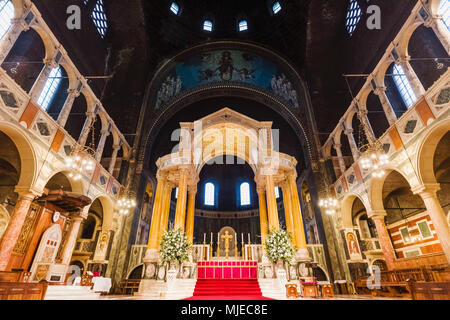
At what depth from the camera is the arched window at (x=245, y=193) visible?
25656mm

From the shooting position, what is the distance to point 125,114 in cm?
1806

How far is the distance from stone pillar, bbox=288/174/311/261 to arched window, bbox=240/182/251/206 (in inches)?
435

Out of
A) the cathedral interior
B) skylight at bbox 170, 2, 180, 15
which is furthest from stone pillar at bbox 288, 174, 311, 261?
skylight at bbox 170, 2, 180, 15

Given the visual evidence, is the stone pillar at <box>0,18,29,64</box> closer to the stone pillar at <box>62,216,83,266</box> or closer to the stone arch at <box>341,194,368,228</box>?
the stone pillar at <box>62,216,83,266</box>

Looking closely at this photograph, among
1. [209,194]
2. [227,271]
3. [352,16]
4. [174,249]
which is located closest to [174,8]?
[352,16]

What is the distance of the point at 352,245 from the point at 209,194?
52.7ft

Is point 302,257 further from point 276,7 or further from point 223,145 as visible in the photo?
point 276,7

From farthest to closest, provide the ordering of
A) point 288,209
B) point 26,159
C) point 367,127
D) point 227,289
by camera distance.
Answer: point 288,209 < point 367,127 < point 227,289 < point 26,159

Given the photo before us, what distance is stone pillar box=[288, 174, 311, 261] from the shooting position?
12883 mm

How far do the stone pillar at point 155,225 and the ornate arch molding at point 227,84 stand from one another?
4.66 m

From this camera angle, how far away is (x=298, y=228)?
13.8 m

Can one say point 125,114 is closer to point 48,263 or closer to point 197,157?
point 197,157

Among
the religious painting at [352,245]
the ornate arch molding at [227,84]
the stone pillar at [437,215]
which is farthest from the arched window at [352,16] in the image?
the religious painting at [352,245]
